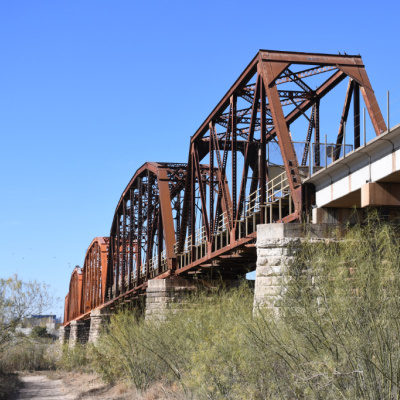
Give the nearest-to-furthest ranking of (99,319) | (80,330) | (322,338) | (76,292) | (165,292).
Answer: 1. (322,338)
2. (165,292)
3. (99,319)
4. (80,330)
5. (76,292)

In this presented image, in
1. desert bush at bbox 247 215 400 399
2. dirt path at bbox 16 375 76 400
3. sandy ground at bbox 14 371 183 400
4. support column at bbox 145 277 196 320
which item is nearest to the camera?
desert bush at bbox 247 215 400 399

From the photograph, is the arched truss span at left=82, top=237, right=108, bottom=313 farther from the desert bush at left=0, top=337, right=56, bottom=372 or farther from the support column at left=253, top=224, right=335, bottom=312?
the support column at left=253, top=224, right=335, bottom=312

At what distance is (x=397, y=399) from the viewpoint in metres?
10.7

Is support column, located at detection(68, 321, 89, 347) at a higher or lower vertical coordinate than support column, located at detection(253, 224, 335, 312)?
lower

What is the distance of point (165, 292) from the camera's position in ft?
116

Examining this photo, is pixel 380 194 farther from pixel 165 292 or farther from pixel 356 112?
pixel 165 292

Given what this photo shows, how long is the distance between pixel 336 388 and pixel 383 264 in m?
2.88

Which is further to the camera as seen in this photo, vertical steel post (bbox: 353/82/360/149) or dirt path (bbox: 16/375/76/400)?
dirt path (bbox: 16/375/76/400)

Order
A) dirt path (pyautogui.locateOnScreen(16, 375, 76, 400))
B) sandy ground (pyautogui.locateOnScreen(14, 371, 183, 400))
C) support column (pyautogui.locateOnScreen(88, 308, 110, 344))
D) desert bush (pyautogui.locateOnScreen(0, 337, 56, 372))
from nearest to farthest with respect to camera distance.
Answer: sandy ground (pyautogui.locateOnScreen(14, 371, 183, 400)), dirt path (pyautogui.locateOnScreen(16, 375, 76, 400)), support column (pyautogui.locateOnScreen(88, 308, 110, 344)), desert bush (pyautogui.locateOnScreen(0, 337, 56, 372))

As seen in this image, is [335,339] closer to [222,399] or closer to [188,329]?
[222,399]

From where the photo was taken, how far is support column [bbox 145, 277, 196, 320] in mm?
35138

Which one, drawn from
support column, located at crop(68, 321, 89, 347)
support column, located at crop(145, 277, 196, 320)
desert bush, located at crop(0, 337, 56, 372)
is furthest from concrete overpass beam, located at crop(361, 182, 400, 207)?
support column, located at crop(68, 321, 89, 347)

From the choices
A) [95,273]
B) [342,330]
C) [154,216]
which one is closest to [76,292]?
[95,273]

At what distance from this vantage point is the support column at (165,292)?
35.1m
